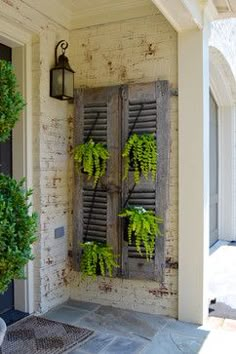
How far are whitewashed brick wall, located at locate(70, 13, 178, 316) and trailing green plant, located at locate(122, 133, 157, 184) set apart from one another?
16 cm

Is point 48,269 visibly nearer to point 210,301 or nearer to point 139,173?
point 139,173

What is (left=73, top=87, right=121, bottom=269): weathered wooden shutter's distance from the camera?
10.5 ft

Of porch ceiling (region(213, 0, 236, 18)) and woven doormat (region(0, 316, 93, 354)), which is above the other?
porch ceiling (region(213, 0, 236, 18))

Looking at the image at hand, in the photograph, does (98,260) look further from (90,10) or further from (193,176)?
(90,10)

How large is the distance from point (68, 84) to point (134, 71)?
1.89ft

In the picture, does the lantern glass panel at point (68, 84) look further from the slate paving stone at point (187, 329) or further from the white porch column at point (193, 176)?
the slate paving stone at point (187, 329)

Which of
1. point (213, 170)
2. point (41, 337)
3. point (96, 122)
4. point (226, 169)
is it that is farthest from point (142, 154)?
point (226, 169)

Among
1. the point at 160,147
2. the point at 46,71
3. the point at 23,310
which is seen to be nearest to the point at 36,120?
the point at 46,71

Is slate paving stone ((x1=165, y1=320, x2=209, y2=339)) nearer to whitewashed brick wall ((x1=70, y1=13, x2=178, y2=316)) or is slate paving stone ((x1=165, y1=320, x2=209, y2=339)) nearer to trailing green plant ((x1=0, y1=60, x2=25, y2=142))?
whitewashed brick wall ((x1=70, y1=13, x2=178, y2=316))

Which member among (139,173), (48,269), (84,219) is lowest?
(48,269)

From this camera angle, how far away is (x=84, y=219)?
10.9ft

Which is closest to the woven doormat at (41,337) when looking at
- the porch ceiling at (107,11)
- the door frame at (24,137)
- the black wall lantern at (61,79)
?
the door frame at (24,137)

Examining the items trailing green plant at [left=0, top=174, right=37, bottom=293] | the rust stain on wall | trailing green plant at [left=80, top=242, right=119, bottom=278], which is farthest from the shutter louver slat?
trailing green plant at [left=0, top=174, right=37, bottom=293]

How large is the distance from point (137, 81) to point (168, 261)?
5.01 feet
